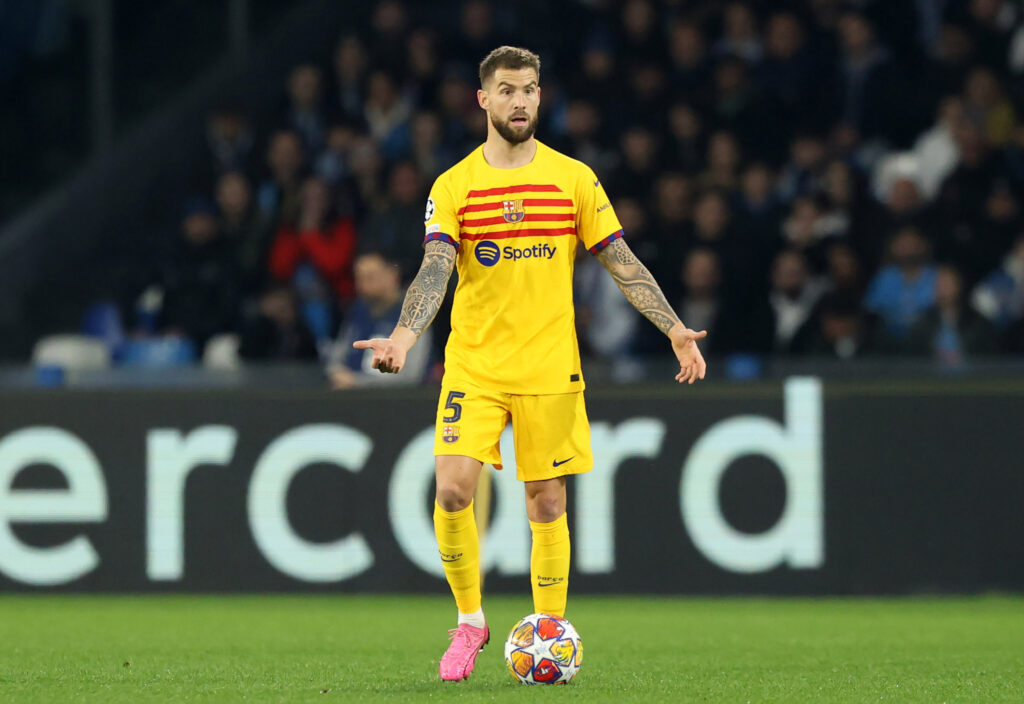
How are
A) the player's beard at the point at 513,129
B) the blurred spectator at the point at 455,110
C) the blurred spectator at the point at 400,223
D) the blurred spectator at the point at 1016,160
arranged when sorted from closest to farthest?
the player's beard at the point at 513,129 → the blurred spectator at the point at 400,223 → the blurred spectator at the point at 1016,160 → the blurred spectator at the point at 455,110

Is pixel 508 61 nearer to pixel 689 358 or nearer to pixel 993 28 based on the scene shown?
pixel 689 358

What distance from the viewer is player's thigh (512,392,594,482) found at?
6309 mm

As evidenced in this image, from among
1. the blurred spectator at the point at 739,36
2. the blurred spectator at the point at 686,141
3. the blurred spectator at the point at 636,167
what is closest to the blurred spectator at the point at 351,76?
the blurred spectator at the point at 636,167

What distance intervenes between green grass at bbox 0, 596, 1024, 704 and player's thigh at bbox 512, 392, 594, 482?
2.54 feet

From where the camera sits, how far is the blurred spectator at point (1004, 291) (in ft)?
36.6

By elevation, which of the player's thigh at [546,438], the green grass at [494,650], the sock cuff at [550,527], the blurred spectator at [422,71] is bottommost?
the green grass at [494,650]

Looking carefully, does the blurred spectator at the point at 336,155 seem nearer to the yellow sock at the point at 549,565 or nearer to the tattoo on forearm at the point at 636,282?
the tattoo on forearm at the point at 636,282

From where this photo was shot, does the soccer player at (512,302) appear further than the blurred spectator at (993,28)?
No

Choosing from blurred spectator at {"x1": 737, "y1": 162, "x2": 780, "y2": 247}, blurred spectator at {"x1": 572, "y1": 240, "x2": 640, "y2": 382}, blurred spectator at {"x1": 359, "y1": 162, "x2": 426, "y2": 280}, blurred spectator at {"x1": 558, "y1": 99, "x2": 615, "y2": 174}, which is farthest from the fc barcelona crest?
blurred spectator at {"x1": 558, "y1": 99, "x2": 615, "y2": 174}

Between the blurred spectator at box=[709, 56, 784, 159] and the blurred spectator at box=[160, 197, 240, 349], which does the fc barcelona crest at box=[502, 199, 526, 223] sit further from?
the blurred spectator at box=[709, 56, 784, 159]

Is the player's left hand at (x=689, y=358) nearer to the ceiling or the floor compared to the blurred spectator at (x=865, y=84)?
nearer to the floor

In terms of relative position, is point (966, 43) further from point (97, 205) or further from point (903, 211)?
point (97, 205)

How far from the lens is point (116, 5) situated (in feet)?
54.2

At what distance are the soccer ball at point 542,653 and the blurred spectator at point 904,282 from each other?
17.2 ft
